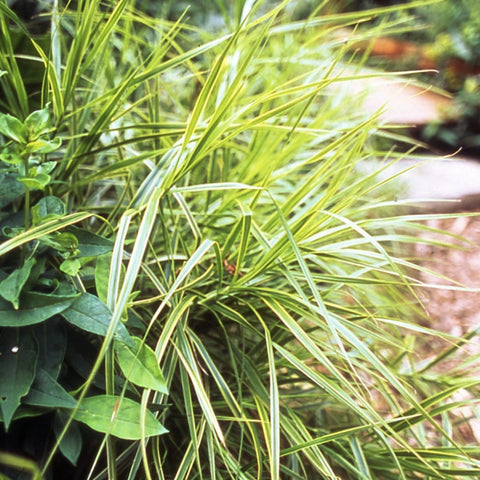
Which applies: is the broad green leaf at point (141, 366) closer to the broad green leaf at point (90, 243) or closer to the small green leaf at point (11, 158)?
the broad green leaf at point (90, 243)

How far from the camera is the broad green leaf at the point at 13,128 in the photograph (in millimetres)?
744

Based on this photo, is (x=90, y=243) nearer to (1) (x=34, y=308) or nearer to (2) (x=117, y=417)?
(1) (x=34, y=308)

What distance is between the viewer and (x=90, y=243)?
842 mm

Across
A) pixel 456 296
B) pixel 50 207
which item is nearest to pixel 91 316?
pixel 50 207

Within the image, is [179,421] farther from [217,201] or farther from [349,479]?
[217,201]

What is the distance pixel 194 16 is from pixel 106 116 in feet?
5.13

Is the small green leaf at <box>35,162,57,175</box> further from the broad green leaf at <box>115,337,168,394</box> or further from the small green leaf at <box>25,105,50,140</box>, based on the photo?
the broad green leaf at <box>115,337,168,394</box>

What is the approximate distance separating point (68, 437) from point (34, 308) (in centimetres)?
20

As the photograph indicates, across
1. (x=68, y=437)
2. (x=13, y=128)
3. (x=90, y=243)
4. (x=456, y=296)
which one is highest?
(x=13, y=128)

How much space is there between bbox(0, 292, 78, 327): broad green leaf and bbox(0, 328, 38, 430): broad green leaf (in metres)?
0.05

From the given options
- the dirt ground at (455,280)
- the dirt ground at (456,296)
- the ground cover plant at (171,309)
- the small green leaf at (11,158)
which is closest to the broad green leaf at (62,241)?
the ground cover plant at (171,309)

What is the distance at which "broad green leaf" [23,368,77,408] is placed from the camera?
2.52 ft

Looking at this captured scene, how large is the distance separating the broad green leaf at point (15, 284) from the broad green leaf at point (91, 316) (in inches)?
3.0

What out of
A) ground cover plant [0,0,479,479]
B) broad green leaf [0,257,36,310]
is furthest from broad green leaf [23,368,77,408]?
broad green leaf [0,257,36,310]
